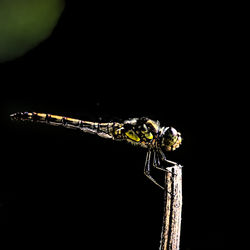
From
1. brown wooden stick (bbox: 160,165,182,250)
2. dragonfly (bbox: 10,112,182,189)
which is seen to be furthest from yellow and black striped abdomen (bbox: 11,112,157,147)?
brown wooden stick (bbox: 160,165,182,250)

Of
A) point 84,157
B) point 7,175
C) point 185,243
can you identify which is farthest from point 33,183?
point 185,243

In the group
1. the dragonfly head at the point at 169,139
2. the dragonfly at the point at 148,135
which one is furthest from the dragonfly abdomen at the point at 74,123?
the dragonfly head at the point at 169,139

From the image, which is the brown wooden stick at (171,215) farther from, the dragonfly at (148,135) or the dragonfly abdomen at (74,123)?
the dragonfly abdomen at (74,123)

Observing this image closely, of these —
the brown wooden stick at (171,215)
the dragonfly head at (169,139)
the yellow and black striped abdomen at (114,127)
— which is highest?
the yellow and black striped abdomen at (114,127)

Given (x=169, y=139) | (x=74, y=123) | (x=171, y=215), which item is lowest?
(x=171, y=215)

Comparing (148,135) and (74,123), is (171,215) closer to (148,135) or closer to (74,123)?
(148,135)

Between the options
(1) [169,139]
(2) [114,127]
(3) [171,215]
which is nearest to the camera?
(3) [171,215]

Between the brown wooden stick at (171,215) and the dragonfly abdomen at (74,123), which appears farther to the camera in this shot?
the dragonfly abdomen at (74,123)

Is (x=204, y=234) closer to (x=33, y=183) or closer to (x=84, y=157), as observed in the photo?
(x=84, y=157)

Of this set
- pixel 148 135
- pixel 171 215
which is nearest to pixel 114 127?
pixel 148 135
